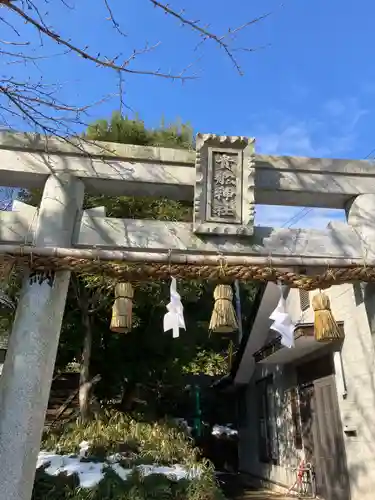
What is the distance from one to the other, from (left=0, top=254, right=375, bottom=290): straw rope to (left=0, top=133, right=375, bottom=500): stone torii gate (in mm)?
11

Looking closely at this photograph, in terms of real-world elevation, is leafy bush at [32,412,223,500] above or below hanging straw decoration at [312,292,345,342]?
below

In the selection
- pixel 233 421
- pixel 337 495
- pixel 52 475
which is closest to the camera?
pixel 52 475

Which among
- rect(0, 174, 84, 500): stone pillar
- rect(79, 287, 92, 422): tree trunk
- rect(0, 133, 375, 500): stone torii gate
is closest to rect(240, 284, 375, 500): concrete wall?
rect(0, 133, 375, 500): stone torii gate

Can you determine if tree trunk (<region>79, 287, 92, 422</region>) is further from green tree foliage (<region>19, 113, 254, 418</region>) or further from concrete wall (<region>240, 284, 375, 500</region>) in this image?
concrete wall (<region>240, 284, 375, 500</region>)

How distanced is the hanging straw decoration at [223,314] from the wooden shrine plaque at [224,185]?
0.72m

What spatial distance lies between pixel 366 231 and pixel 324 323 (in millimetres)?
1356

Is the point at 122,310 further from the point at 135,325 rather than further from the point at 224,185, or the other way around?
the point at 135,325

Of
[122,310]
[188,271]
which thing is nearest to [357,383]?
[188,271]

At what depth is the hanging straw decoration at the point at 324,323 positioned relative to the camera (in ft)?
14.8

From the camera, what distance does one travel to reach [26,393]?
4133 millimetres

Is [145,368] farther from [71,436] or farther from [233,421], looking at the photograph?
[233,421]

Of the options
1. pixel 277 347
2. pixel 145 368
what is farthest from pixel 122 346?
pixel 277 347

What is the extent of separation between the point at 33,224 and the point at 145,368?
24.1 ft

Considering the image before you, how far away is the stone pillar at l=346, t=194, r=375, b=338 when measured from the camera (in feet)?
16.8
